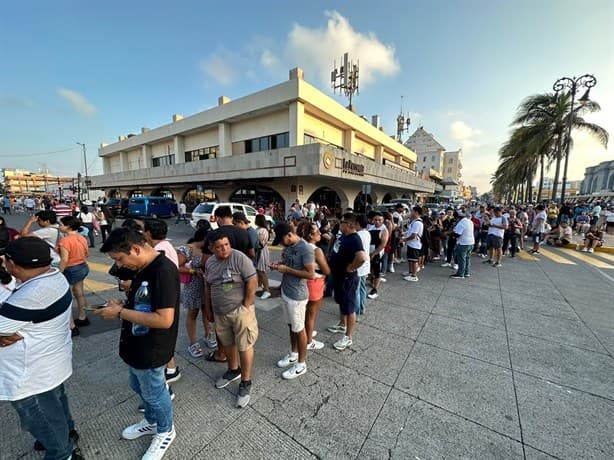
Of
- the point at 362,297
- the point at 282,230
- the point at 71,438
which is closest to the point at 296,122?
the point at 362,297

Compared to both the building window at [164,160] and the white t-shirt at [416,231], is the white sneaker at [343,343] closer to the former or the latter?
the white t-shirt at [416,231]

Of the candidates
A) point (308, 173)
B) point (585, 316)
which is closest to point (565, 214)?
point (585, 316)

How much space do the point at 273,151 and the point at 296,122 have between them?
2.47 meters

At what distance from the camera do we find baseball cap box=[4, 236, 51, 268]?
148 cm

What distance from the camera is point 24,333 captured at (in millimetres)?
1497

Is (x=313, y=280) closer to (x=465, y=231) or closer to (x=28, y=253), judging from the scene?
(x=28, y=253)

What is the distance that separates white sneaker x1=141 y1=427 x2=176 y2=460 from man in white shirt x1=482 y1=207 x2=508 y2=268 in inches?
340

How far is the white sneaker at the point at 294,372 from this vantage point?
2.75m

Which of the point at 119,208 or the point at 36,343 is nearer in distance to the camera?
the point at 36,343

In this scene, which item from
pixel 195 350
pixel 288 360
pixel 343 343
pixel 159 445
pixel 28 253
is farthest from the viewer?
pixel 343 343

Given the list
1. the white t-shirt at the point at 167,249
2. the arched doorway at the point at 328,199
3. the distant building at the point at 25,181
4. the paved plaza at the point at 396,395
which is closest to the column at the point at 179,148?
the arched doorway at the point at 328,199

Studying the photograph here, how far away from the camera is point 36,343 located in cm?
154

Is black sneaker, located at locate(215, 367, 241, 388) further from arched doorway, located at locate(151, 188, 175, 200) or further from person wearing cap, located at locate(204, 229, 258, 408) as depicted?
arched doorway, located at locate(151, 188, 175, 200)

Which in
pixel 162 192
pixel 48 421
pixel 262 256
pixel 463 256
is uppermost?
pixel 162 192
